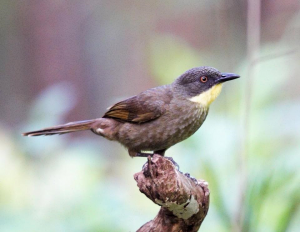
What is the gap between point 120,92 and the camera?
950 cm

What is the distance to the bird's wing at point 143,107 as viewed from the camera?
146 inches

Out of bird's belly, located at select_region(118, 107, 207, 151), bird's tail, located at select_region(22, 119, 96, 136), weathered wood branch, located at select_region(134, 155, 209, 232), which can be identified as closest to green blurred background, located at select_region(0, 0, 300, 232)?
bird's tail, located at select_region(22, 119, 96, 136)

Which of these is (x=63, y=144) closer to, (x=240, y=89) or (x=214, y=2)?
(x=240, y=89)

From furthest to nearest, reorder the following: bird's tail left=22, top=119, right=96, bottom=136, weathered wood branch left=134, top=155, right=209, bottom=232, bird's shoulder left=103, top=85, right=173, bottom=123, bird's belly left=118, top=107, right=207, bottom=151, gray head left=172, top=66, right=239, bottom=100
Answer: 1. bird's tail left=22, top=119, right=96, bottom=136
2. gray head left=172, top=66, right=239, bottom=100
3. bird's shoulder left=103, top=85, right=173, bottom=123
4. bird's belly left=118, top=107, right=207, bottom=151
5. weathered wood branch left=134, top=155, right=209, bottom=232

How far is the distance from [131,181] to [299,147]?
188 cm

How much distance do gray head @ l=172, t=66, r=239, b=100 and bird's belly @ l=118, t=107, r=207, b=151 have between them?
193 mm

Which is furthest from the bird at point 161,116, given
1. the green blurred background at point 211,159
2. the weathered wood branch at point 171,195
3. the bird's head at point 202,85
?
the weathered wood branch at point 171,195

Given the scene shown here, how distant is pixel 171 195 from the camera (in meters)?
2.68

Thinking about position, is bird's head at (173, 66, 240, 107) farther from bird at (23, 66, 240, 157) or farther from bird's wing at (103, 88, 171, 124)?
bird's wing at (103, 88, 171, 124)

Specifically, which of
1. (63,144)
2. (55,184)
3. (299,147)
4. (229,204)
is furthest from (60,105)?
(299,147)

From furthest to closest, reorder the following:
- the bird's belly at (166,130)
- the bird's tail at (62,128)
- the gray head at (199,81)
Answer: the bird's tail at (62,128) → the gray head at (199,81) → the bird's belly at (166,130)

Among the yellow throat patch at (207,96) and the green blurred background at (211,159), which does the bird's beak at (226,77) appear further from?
the green blurred background at (211,159)

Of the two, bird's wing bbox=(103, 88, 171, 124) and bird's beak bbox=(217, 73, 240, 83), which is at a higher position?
bird's beak bbox=(217, 73, 240, 83)

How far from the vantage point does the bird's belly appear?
3609mm
